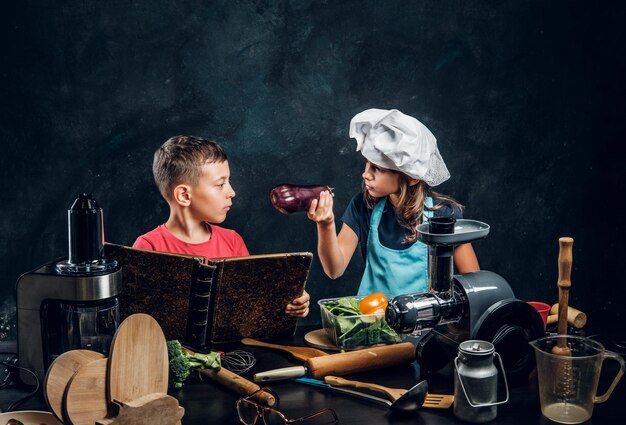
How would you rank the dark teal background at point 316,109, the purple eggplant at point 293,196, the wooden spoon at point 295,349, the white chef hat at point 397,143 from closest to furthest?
the wooden spoon at point 295,349
the purple eggplant at point 293,196
the white chef hat at point 397,143
the dark teal background at point 316,109

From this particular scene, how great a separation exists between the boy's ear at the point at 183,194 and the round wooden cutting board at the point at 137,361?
1.19 metres

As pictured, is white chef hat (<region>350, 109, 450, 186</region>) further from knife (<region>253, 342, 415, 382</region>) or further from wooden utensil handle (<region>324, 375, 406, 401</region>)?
wooden utensil handle (<region>324, 375, 406, 401</region>)

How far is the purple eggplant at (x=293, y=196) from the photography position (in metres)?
2.68

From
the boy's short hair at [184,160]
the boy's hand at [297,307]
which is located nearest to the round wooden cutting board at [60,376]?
the boy's hand at [297,307]

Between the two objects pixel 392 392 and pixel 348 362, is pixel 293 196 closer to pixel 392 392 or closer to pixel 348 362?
pixel 348 362

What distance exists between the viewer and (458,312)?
2090mm

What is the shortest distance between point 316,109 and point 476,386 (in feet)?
7.72

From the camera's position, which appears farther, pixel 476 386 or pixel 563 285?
pixel 563 285

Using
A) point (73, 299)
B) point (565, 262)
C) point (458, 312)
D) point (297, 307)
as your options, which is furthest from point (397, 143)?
point (73, 299)

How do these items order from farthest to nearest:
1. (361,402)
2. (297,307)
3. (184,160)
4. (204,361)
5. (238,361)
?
(184,160) < (297,307) < (238,361) < (204,361) < (361,402)

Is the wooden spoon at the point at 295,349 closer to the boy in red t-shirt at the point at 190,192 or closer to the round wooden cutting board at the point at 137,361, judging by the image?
the round wooden cutting board at the point at 137,361

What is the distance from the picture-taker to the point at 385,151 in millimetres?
2811

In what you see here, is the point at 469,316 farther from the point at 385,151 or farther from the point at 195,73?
the point at 195,73

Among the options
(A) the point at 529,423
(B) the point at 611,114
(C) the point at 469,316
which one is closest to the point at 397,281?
(C) the point at 469,316
